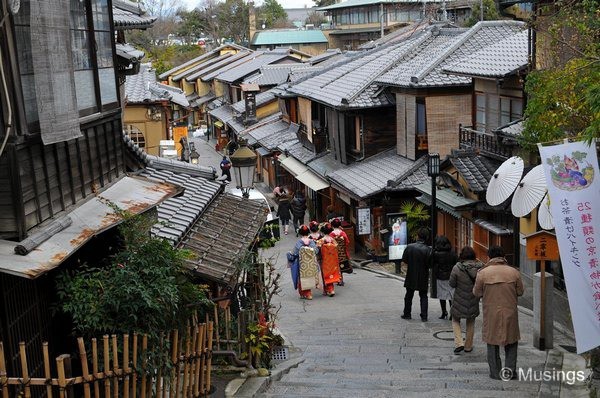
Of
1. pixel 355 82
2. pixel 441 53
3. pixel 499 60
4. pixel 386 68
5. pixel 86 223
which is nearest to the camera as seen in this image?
pixel 86 223

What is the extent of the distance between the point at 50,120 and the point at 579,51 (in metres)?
7.47

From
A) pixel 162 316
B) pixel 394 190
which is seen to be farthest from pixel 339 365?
pixel 394 190

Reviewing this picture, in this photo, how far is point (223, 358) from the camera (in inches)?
416

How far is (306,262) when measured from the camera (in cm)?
1816

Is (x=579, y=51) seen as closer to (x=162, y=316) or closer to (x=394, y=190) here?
(x=162, y=316)

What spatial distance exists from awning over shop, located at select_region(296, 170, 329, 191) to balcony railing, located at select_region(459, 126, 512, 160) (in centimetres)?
791

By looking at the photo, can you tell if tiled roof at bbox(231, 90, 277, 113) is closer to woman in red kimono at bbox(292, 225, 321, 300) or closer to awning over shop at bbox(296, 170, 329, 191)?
awning over shop at bbox(296, 170, 329, 191)

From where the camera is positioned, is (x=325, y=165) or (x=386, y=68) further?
(x=325, y=165)

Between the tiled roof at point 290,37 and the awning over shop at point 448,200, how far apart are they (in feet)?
196

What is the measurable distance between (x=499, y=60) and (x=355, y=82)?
9.57 m

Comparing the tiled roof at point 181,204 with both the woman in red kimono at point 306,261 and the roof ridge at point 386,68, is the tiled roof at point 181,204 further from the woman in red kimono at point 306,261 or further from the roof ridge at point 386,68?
the roof ridge at point 386,68

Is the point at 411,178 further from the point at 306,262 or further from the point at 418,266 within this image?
the point at 418,266

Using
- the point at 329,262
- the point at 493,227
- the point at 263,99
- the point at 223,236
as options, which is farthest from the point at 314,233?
the point at 263,99

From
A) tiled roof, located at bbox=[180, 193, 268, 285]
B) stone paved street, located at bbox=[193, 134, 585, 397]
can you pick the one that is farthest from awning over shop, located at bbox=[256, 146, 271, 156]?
tiled roof, located at bbox=[180, 193, 268, 285]
